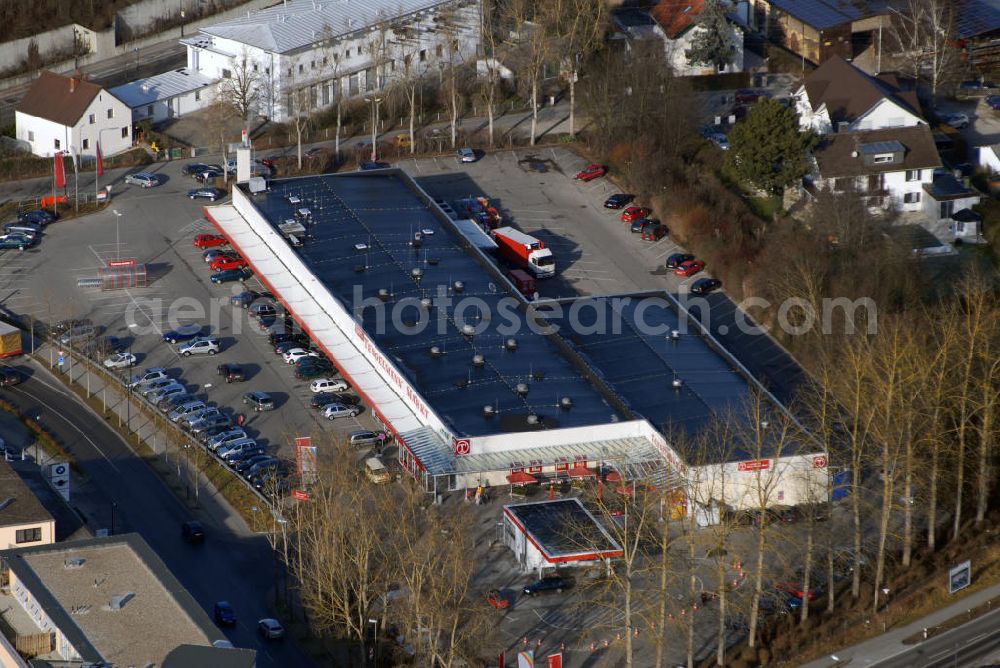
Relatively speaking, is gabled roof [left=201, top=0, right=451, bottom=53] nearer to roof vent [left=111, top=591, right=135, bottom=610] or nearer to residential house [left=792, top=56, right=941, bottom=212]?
residential house [left=792, top=56, right=941, bottom=212]

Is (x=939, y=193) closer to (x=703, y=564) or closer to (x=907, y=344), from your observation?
(x=907, y=344)

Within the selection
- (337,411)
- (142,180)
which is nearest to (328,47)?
(142,180)

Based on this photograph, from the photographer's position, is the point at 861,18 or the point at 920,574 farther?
the point at 861,18

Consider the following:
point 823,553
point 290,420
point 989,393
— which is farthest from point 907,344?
point 290,420

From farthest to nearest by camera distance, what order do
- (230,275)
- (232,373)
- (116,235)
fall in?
(116,235) → (230,275) → (232,373)

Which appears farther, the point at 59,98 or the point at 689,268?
the point at 59,98

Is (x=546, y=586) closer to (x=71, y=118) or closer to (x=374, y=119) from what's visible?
(x=374, y=119)
